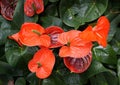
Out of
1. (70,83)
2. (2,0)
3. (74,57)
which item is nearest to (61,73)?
(70,83)

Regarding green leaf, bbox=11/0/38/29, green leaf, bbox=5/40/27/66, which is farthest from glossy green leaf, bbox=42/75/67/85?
green leaf, bbox=11/0/38/29

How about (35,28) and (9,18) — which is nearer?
(35,28)

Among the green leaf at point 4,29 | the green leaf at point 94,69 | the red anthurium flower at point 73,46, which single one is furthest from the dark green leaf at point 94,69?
the green leaf at point 4,29

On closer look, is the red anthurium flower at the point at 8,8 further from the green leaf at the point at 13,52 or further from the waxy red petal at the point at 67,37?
the waxy red petal at the point at 67,37

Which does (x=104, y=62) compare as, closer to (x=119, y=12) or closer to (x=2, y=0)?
(x=119, y=12)

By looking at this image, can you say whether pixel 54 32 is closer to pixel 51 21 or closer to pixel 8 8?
pixel 51 21

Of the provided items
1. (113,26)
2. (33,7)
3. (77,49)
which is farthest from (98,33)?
(33,7)

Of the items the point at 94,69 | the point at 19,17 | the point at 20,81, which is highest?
the point at 19,17
